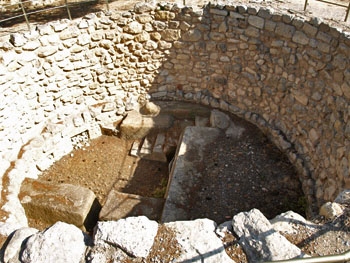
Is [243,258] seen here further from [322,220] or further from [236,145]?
[236,145]

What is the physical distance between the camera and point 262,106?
21.6ft

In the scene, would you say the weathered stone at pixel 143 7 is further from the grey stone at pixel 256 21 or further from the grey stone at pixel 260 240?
the grey stone at pixel 260 240

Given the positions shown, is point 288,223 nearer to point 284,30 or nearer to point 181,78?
point 284,30

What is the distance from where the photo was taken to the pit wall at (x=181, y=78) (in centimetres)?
524

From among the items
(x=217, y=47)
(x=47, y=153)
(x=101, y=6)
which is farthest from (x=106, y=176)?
(x=101, y=6)

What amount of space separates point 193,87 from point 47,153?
3.27 meters

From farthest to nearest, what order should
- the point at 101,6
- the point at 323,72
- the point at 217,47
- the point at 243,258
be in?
the point at 101,6, the point at 217,47, the point at 323,72, the point at 243,258

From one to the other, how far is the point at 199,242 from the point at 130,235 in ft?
2.00

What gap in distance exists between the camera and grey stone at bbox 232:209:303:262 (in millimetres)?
2779

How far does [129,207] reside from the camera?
5.29 meters

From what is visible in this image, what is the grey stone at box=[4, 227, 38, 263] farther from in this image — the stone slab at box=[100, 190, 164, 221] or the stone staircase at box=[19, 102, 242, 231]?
the stone staircase at box=[19, 102, 242, 231]

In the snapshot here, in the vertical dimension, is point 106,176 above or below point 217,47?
below

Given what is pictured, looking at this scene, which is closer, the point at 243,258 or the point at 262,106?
the point at 243,258

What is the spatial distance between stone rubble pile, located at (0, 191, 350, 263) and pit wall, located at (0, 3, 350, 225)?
2.10 meters
